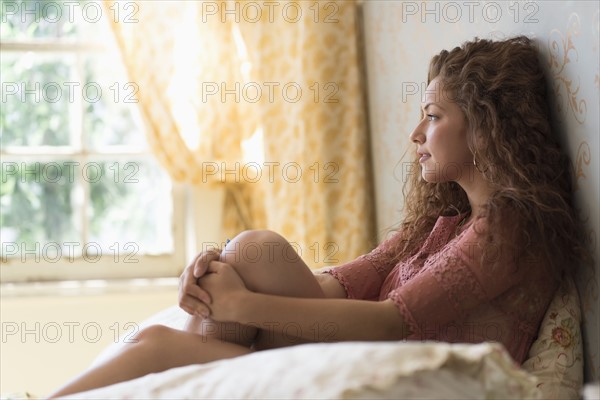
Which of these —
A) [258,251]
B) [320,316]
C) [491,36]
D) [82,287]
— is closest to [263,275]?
[258,251]

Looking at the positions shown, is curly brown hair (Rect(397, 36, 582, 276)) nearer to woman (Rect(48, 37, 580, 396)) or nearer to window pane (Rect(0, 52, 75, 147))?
woman (Rect(48, 37, 580, 396))

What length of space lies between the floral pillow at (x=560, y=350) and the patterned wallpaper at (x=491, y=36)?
0.9 inches

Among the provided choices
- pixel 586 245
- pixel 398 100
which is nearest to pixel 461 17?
pixel 398 100

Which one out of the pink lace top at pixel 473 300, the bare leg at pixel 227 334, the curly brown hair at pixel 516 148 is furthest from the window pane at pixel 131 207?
the pink lace top at pixel 473 300

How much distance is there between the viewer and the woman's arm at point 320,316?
63.9 inches

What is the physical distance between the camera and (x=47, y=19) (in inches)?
132

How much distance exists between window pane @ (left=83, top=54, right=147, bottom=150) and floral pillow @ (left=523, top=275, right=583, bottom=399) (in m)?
2.12

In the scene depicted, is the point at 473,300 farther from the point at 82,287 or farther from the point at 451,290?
the point at 82,287

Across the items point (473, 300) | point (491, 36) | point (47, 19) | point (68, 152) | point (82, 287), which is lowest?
point (82, 287)

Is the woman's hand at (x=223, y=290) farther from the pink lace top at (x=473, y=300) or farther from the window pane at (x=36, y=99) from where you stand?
the window pane at (x=36, y=99)

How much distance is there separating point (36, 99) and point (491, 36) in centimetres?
205

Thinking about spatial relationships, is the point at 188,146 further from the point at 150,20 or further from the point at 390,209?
the point at 390,209

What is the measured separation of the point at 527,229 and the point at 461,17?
2.57 feet

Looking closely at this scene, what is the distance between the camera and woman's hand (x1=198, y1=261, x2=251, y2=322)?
1650mm
